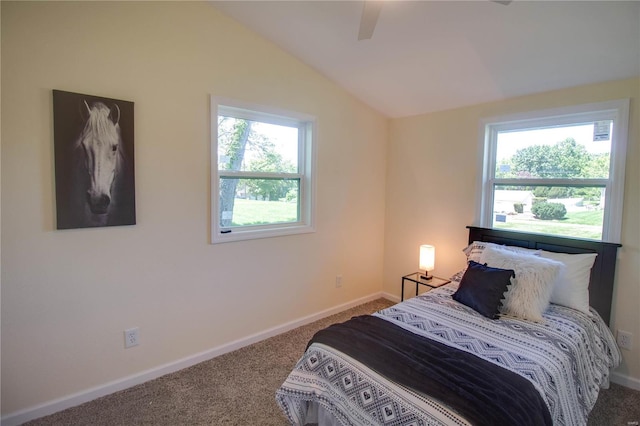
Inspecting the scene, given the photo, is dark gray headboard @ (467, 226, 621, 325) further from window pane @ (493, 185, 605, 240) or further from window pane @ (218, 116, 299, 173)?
window pane @ (218, 116, 299, 173)

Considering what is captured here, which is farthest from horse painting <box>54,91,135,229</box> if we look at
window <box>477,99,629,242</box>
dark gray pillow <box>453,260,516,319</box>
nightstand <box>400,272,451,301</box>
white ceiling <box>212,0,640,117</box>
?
window <box>477,99,629,242</box>

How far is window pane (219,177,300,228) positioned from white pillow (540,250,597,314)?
2194mm

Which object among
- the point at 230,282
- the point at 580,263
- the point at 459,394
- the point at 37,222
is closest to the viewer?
the point at 459,394

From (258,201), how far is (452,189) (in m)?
1.93

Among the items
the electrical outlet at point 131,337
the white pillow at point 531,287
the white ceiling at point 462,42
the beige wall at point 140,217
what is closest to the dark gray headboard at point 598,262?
the white pillow at point 531,287

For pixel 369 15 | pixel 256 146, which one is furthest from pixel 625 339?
pixel 256 146

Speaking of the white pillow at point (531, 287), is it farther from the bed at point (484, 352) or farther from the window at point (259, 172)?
the window at point (259, 172)

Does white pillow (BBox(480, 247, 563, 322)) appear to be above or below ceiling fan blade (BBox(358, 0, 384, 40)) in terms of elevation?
below

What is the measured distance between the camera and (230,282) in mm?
2682

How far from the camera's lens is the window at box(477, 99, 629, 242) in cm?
237

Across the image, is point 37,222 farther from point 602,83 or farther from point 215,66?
point 602,83

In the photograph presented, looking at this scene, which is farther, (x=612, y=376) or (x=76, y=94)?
(x=612, y=376)

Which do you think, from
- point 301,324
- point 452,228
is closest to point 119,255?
point 301,324

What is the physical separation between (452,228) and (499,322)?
4.56 feet
